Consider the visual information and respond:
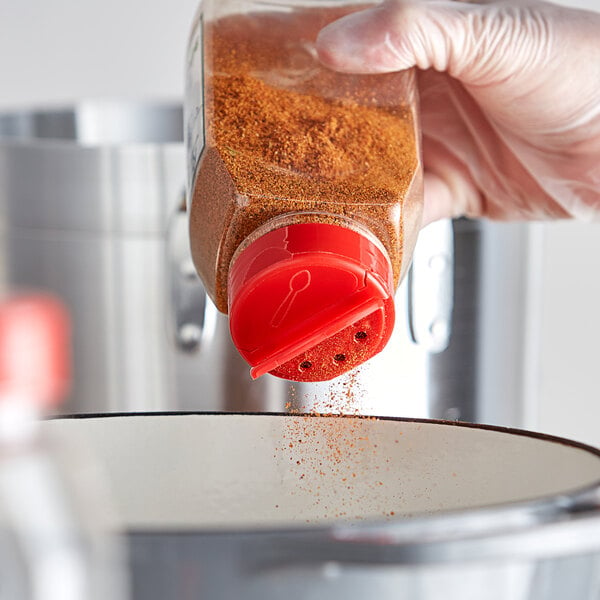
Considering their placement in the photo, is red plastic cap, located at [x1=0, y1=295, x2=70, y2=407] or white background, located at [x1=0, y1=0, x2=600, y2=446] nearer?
red plastic cap, located at [x1=0, y1=295, x2=70, y2=407]

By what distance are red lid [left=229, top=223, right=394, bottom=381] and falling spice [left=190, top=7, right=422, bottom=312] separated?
0.02 meters

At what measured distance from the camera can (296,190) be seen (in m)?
0.28

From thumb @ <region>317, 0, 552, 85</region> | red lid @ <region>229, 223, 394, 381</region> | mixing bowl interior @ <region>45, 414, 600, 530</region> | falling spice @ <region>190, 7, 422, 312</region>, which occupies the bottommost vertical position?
mixing bowl interior @ <region>45, 414, 600, 530</region>

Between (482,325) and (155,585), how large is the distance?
0.36m

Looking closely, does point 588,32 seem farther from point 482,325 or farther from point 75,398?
point 75,398

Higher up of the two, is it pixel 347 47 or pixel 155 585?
pixel 347 47

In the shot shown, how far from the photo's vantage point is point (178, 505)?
0.92 feet

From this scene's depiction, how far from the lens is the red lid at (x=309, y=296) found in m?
0.25

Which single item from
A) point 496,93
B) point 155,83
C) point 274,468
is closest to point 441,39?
point 496,93

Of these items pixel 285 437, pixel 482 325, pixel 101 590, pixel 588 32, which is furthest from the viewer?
pixel 482 325

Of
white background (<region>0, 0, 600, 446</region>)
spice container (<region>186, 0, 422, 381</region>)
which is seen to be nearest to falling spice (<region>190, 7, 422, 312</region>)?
spice container (<region>186, 0, 422, 381</region>)

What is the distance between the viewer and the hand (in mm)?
333

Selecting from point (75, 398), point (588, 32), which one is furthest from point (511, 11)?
point (75, 398)

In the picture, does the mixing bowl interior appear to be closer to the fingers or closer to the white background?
the fingers
